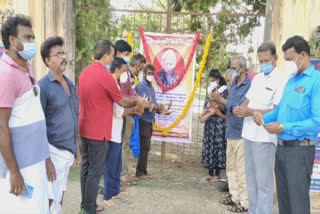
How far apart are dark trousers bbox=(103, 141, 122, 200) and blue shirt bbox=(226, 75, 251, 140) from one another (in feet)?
4.82

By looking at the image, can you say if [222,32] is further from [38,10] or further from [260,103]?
[38,10]

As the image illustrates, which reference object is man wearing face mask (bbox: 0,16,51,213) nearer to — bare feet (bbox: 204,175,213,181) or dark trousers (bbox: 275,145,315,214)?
dark trousers (bbox: 275,145,315,214)

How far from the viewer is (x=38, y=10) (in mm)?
4734

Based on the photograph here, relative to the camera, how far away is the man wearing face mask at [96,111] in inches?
129

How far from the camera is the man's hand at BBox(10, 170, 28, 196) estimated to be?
2.03 meters

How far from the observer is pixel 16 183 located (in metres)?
2.04

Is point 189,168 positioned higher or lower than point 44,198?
lower

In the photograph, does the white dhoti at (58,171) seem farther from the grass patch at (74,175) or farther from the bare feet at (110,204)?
the grass patch at (74,175)

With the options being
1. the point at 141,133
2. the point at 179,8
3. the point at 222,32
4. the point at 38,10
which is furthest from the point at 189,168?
the point at 38,10

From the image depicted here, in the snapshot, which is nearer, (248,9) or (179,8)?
(248,9)

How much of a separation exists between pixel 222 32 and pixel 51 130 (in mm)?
4077

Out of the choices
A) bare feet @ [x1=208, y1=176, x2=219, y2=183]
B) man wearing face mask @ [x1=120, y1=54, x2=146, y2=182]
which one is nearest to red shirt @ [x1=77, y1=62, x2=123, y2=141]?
man wearing face mask @ [x1=120, y1=54, x2=146, y2=182]

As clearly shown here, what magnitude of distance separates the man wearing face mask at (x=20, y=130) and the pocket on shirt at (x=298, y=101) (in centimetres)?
213

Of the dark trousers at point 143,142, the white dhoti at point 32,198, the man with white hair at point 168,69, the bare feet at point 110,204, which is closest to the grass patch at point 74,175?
the dark trousers at point 143,142
